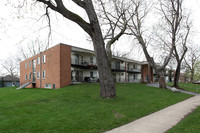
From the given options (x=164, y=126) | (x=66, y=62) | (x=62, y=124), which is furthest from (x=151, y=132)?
(x=66, y=62)

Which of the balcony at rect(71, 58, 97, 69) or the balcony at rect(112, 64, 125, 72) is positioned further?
the balcony at rect(112, 64, 125, 72)

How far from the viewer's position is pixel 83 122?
16.3 ft

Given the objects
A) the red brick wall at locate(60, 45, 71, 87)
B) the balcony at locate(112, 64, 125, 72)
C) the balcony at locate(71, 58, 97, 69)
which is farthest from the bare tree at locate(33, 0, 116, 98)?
the balcony at locate(112, 64, 125, 72)

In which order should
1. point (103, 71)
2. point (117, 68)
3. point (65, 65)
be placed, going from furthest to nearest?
point (117, 68)
point (65, 65)
point (103, 71)

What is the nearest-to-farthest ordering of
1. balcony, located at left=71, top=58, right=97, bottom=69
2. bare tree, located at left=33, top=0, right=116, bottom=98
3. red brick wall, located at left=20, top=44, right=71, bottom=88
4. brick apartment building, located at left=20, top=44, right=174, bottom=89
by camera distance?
1. bare tree, located at left=33, top=0, right=116, bottom=98
2. red brick wall, located at left=20, top=44, right=71, bottom=88
3. brick apartment building, located at left=20, top=44, right=174, bottom=89
4. balcony, located at left=71, top=58, right=97, bottom=69

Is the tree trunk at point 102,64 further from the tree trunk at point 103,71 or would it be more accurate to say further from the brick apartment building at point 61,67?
the brick apartment building at point 61,67

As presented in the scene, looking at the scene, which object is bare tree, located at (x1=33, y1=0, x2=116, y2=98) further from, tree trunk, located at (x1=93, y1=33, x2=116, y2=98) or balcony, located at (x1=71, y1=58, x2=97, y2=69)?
balcony, located at (x1=71, y1=58, x2=97, y2=69)

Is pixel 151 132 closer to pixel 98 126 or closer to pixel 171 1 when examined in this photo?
pixel 98 126

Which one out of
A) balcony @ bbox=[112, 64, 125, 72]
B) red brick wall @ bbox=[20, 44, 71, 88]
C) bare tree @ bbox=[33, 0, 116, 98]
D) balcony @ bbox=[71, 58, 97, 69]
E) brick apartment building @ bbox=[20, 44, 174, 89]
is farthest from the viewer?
balcony @ bbox=[112, 64, 125, 72]

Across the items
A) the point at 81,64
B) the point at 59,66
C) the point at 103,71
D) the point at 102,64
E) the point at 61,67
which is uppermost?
the point at 81,64

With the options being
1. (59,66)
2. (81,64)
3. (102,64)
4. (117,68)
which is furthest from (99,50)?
(117,68)

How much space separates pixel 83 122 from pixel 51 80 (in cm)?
1517

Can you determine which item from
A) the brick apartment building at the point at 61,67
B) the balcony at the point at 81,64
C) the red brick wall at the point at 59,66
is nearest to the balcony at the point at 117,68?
the brick apartment building at the point at 61,67

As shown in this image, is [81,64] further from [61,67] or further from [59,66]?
[59,66]
